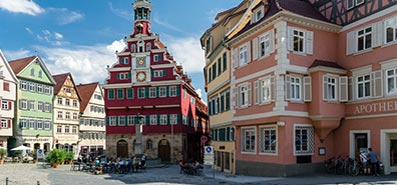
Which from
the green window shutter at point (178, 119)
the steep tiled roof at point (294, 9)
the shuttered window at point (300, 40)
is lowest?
the green window shutter at point (178, 119)

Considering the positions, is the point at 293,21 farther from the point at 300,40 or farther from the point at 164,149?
the point at 164,149

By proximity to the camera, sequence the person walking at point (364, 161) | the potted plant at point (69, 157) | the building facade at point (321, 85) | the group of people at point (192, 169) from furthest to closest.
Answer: the potted plant at point (69, 157) → the group of people at point (192, 169) → the building facade at point (321, 85) → the person walking at point (364, 161)

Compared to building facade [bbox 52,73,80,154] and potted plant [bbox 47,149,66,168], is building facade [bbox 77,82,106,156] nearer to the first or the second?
building facade [bbox 52,73,80,154]

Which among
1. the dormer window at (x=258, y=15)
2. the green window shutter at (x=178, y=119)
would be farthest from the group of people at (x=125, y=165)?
the green window shutter at (x=178, y=119)

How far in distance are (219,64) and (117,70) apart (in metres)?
25.0

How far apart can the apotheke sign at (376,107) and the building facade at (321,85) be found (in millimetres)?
54

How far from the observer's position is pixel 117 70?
57.9m

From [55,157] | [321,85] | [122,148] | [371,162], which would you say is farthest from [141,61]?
[371,162]

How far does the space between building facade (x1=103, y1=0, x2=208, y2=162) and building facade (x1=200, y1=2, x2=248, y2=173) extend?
1408 cm

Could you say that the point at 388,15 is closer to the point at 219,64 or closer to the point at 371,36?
the point at 371,36

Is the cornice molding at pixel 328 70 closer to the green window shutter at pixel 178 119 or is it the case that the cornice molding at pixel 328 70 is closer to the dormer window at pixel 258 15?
the dormer window at pixel 258 15

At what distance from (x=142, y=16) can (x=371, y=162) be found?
42.3m

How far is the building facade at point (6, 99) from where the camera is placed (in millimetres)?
56250

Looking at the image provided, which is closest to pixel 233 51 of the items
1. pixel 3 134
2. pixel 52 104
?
pixel 3 134
